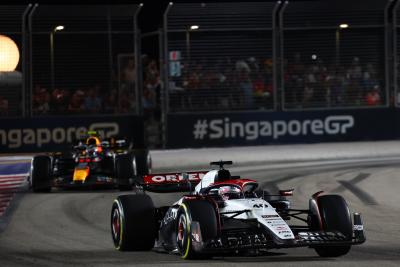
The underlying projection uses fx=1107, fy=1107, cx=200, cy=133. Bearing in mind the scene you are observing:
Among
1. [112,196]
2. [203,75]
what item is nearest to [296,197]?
[112,196]

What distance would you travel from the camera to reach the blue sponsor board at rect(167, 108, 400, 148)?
93.2 feet

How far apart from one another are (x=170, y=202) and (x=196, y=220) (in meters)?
6.91

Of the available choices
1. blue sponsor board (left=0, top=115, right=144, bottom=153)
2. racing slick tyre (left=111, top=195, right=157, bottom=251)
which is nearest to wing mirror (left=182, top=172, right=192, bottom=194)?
racing slick tyre (left=111, top=195, right=157, bottom=251)

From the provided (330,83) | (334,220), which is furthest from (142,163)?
(330,83)

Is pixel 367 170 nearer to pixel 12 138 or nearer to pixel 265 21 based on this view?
pixel 265 21

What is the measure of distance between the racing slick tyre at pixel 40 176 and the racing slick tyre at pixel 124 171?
46.4 inches

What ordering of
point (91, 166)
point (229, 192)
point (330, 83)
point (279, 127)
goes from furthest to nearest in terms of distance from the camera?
1. point (330, 83)
2. point (279, 127)
3. point (91, 166)
4. point (229, 192)

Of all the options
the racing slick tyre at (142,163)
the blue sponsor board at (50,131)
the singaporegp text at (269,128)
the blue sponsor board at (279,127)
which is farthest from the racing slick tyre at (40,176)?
the singaporegp text at (269,128)

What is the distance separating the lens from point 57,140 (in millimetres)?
27672

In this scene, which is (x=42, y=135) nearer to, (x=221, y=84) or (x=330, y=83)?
(x=221, y=84)

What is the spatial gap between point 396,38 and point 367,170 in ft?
24.7

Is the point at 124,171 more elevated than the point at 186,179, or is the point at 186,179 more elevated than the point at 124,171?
the point at 186,179

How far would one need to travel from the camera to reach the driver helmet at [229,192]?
10.8 meters

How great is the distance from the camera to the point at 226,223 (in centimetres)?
1132
